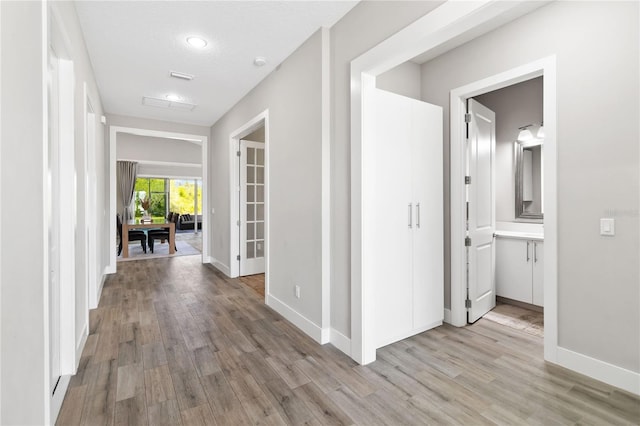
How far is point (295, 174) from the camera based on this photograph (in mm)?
3027

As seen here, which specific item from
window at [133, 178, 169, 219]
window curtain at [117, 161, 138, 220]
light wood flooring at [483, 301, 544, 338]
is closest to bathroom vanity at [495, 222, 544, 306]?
light wood flooring at [483, 301, 544, 338]

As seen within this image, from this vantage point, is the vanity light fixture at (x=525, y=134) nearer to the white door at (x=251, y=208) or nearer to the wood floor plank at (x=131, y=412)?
the white door at (x=251, y=208)

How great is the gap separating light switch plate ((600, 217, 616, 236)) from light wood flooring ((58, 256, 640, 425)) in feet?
3.19

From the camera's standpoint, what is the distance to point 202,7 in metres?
2.36

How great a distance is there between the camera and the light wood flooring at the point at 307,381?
5.65 ft

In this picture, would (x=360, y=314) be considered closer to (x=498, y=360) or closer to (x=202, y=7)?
(x=498, y=360)

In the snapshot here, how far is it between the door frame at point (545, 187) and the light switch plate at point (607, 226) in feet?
0.83

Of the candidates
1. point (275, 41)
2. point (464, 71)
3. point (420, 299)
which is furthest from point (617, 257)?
point (275, 41)

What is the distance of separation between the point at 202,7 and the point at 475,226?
3018 mm

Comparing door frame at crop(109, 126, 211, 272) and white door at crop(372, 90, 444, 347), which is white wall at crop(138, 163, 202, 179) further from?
white door at crop(372, 90, 444, 347)

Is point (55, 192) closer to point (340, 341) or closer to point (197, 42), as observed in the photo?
point (197, 42)

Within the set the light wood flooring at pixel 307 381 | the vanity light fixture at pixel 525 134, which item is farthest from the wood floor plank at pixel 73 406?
the vanity light fixture at pixel 525 134

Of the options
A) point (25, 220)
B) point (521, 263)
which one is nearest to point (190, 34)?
point (25, 220)

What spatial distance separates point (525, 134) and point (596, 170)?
5.60 feet
